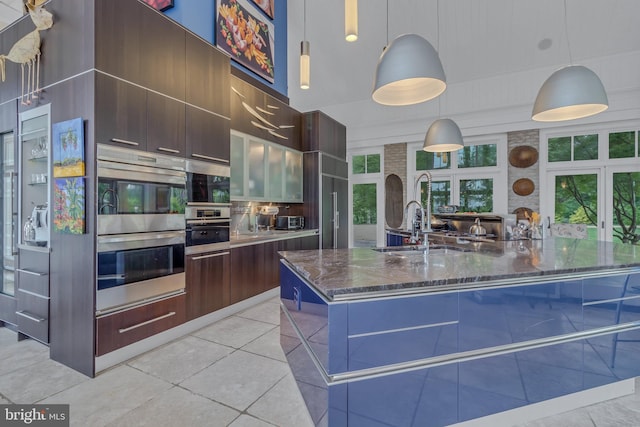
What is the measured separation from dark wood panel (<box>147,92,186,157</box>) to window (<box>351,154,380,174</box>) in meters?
5.48

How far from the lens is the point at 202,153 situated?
10.3 ft

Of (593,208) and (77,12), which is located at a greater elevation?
(77,12)

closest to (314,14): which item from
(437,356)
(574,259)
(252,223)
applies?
(252,223)

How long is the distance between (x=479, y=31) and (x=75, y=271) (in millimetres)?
6830

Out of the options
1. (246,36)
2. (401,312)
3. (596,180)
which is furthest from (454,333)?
(596,180)

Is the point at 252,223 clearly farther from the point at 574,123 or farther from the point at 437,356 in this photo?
the point at 574,123

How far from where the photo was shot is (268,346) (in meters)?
2.71

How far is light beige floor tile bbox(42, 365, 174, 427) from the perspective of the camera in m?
1.77

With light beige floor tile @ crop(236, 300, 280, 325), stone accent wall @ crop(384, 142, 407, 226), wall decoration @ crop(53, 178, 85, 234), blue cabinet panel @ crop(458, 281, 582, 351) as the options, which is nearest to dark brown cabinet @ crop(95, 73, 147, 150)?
wall decoration @ crop(53, 178, 85, 234)

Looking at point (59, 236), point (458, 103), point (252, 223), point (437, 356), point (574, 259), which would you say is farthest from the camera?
point (458, 103)

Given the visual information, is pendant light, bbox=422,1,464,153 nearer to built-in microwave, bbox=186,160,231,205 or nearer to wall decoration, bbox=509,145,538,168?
built-in microwave, bbox=186,160,231,205

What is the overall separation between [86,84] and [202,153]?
1080 millimetres

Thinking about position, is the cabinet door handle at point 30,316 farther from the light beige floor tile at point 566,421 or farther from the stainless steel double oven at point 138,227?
the light beige floor tile at point 566,421

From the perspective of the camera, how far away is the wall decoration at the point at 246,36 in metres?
3.97
